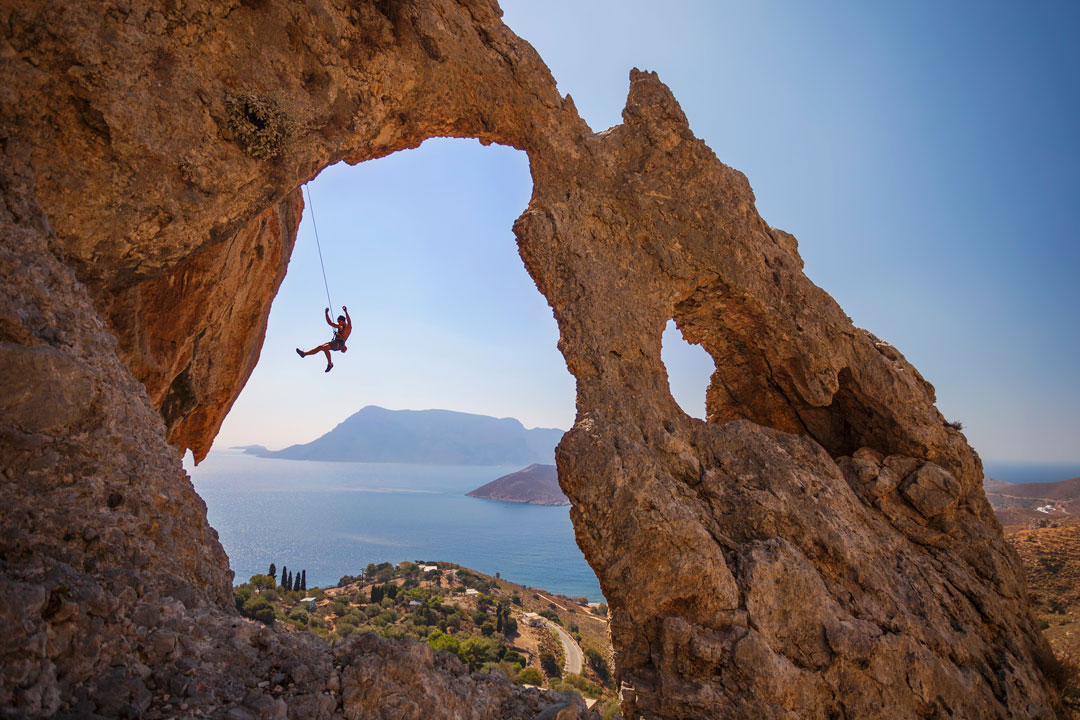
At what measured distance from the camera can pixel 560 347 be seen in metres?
8.38

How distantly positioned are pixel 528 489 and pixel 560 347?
457 ft

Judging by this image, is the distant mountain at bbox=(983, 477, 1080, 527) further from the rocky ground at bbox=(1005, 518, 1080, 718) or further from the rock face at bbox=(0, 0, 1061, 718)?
the rock face at bbox=(0, 0, 1061, 718)

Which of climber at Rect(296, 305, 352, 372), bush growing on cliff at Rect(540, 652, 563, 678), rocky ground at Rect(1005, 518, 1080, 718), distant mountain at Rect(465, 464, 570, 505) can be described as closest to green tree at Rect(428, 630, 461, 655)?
bush growing on cliff at Rect(540, 652, 563, 678)

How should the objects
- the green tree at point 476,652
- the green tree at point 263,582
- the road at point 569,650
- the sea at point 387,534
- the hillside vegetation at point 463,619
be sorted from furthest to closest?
the sea at point 387,534, the green tree at point 263,582, the road at point 569,650, the hillside vegetation at point 463,619, the green tree at point 476,652

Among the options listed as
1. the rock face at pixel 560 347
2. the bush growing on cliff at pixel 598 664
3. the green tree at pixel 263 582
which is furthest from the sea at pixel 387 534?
the rock face at pixel 560 347

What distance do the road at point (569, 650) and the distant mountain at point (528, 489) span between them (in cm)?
9724

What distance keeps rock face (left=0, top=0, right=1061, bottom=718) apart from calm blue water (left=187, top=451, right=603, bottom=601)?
40144mm

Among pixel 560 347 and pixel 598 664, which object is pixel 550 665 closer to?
pixel 598 664

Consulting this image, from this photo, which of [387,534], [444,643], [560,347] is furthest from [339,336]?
[387,534]

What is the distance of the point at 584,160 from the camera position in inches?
401

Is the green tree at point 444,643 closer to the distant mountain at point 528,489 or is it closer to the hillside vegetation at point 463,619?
the hillside vegetation at point 463,619

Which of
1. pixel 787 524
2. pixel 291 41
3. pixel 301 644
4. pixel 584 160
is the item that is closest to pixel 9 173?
pixel 291 41

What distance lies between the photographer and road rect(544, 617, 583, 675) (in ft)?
83.9

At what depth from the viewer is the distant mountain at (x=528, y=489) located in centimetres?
13562
